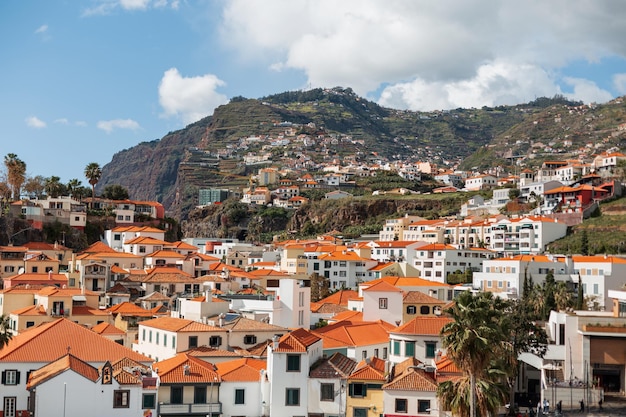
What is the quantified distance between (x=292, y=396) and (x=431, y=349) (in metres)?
10.9

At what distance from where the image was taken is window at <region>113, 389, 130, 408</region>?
131ft

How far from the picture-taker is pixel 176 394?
137ft

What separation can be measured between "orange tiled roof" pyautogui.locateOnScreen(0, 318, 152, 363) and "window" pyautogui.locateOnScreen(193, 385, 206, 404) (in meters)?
5.00

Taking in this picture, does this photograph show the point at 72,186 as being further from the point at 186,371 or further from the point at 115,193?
the point at 186,371

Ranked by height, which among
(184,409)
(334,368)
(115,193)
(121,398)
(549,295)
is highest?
(115,193)

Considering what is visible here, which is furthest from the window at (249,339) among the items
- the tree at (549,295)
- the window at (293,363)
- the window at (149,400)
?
the tree at (549,295)

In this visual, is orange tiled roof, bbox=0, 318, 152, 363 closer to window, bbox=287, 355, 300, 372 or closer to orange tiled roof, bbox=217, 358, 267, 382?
orange tiled roof, bbox=217, 358, 267, 382

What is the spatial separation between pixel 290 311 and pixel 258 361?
15378 mm

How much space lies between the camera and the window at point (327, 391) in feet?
143

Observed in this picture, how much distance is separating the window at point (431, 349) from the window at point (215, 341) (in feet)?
43.5

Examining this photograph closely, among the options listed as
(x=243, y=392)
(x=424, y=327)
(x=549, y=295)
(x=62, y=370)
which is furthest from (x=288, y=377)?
(x=549, y=295)

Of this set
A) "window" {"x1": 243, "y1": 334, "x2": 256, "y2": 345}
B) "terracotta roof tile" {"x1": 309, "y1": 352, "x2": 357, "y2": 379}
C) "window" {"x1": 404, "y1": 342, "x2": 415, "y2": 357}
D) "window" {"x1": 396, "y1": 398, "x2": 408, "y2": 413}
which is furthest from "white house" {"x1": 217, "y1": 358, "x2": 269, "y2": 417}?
"window" {"x1": 404, "y1": 342, "x2": 415, "y2": 357}

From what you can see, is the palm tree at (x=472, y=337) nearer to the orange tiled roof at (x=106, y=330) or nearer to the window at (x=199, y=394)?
the window at (x=199, y=394)

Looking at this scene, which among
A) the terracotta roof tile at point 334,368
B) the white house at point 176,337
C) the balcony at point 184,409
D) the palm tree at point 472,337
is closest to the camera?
the palm tree at point 472,337
